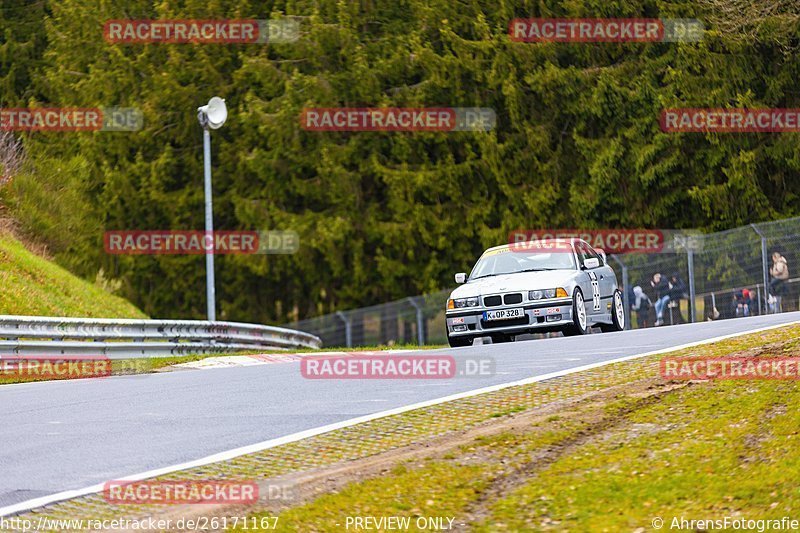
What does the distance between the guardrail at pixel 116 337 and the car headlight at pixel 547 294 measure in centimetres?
617

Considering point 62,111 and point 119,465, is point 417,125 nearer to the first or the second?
point 62,111

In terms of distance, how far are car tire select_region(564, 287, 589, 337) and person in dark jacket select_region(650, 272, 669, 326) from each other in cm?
810

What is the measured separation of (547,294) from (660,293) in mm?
9272

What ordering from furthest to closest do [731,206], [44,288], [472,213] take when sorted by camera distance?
1. [472,213]
2. [731,206]
3. [44,288]

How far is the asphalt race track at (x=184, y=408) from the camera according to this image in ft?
31.2

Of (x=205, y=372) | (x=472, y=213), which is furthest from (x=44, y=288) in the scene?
(x=472, y=213)

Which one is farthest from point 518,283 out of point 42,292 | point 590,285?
point 42,292

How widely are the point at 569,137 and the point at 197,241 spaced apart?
41.0ft

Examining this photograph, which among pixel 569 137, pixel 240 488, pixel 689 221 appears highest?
pixel 569 137

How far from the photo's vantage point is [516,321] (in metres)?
20.4

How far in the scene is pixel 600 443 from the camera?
8992 millimetres
